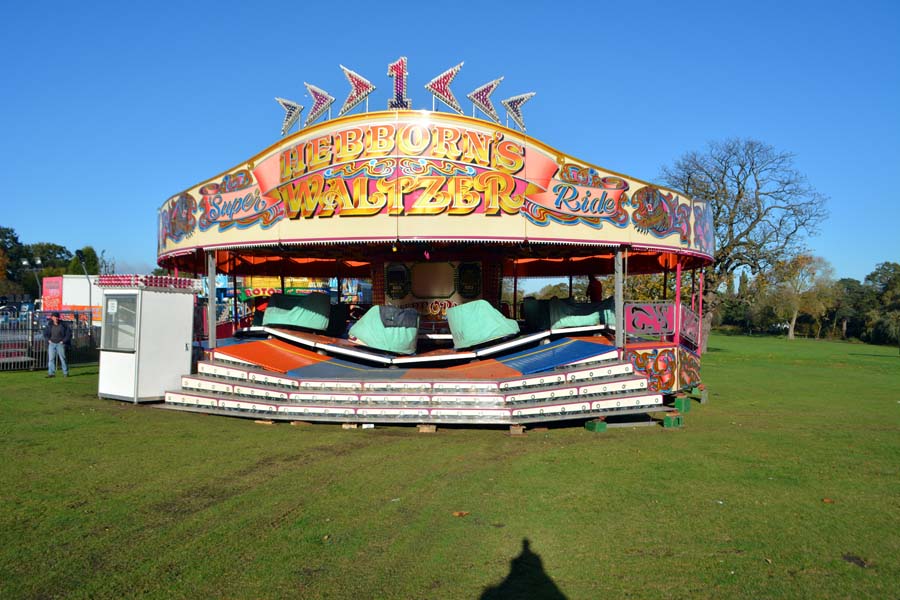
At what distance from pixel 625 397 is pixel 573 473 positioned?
3.69 m

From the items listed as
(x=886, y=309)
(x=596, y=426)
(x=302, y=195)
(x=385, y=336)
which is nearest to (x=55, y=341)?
(x=302, y=195)

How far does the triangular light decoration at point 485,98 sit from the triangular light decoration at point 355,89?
2.35 meters

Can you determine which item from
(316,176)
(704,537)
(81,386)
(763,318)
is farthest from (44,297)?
(763,318)

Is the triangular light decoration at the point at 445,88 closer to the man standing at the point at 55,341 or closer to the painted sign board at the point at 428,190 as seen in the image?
the painted sign board at the point at 428,190

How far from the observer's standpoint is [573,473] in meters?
8.05

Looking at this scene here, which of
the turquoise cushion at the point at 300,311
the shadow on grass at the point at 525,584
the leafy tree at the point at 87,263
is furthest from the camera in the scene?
the leafy tree at the point at 87,263

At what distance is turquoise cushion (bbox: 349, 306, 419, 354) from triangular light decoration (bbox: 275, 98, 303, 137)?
5.72m

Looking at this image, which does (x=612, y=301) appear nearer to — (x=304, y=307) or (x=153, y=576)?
(x=304, y=307)

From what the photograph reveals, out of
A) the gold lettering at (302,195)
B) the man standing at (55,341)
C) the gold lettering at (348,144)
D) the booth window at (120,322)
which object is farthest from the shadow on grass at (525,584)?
the man standing at (55,341)

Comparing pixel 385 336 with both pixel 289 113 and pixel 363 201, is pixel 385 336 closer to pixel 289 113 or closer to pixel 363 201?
pixel 363 201

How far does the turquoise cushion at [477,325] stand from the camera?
523 inches

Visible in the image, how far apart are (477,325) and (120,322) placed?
25.2ft

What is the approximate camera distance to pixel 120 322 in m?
12.9

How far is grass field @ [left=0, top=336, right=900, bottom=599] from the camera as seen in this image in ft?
15.6
